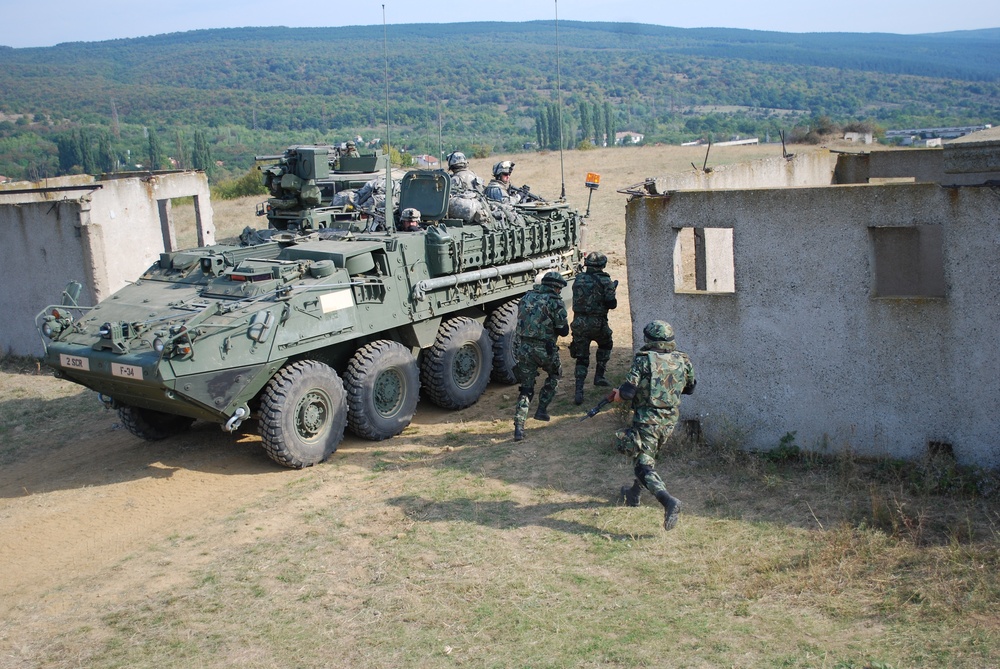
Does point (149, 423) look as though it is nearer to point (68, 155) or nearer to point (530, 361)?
point (530, 361)

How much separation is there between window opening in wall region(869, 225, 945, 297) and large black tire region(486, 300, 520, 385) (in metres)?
3.70

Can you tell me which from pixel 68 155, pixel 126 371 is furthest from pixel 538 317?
pixel 68 155

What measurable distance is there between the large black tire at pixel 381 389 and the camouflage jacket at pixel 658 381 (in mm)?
2909

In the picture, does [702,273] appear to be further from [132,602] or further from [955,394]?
[132,602]

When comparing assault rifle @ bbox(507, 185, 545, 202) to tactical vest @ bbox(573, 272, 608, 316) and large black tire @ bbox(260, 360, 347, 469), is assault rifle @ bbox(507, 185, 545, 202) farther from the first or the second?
large black tire @ bbox(260, 360, 347, 469)

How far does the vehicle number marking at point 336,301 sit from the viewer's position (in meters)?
8.52

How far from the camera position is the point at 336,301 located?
340 inches

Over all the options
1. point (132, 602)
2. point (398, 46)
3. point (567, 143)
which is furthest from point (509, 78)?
point (132, 602)

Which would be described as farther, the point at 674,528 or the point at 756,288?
the point at 756,288

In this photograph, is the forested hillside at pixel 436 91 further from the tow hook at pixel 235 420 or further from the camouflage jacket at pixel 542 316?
the tow hook at pixel 235 420

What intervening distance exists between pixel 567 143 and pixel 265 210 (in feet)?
179

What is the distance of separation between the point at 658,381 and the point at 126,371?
→ 13.3 ft

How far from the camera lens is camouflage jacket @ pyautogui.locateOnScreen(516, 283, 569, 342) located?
8930mm

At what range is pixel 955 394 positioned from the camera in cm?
702
